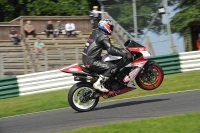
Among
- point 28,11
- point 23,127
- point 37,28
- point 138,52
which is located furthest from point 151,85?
point 28,11

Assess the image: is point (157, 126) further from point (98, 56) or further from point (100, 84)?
point (98, 56)

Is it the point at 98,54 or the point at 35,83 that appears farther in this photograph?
the point at 35,83

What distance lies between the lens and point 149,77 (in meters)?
10.6

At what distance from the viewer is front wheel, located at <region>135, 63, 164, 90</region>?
1056 cm

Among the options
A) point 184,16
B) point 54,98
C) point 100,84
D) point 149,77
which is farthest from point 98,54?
point 184,16

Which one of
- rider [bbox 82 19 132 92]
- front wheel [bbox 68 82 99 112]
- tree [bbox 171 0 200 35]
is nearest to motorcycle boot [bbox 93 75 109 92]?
rider [bbox 82 19 132 92]

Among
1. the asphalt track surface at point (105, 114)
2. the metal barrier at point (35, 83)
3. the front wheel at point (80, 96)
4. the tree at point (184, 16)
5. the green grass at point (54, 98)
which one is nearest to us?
the asphalt track surface at point (105, 114)

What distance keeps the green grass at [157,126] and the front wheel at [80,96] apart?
1978mm

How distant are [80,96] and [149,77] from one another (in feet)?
5.31

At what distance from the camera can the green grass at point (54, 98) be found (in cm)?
1200

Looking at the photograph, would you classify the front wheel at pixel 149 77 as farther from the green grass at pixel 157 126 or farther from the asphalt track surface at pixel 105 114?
the green grass at pixel 157 126

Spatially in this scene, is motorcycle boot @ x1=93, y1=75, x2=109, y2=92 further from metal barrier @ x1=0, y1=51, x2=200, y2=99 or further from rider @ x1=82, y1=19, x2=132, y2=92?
metal barrier @ x1=0, y1=51, x2=200, y2=99

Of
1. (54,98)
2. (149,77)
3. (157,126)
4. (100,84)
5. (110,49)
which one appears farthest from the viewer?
(54,98)

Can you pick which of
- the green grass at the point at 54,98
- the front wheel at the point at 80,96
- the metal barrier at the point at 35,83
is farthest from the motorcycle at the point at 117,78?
the metal barrier at the point at 35,83
